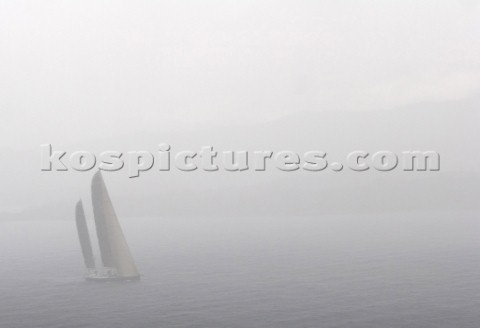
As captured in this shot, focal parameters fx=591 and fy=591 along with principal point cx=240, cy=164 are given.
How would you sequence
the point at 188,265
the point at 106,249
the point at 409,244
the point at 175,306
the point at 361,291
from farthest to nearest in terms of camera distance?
the point at 409,244, the point at 188,265, the point at 106,249, the point at 361,291, the point at 175,306

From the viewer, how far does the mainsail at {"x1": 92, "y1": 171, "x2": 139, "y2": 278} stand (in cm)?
11081

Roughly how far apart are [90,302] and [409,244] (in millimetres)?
120715

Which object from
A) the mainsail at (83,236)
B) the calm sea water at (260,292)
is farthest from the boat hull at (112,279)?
the mainsail at (83,236)

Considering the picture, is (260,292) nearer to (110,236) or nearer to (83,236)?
(110,236)

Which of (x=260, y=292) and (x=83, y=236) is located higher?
(x=83, y=236)

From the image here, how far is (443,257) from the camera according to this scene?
15100 cm

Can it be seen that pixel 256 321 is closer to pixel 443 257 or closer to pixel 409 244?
pixel 443 257

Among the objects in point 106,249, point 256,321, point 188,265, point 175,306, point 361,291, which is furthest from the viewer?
point 188,265

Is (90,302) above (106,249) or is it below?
below

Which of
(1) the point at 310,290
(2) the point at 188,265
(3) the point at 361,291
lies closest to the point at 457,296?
(3) the point at 361,291

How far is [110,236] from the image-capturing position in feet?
369

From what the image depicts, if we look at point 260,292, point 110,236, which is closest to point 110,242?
point 110,236

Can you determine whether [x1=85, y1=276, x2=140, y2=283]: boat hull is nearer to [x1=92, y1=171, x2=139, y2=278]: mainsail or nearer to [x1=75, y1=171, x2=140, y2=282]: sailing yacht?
[x1=75, y1=171, x2=140, y2=282]: sailing yacht

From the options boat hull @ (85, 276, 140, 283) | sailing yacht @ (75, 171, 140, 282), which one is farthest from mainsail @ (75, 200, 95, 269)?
sailing yacht @ (75, 171, 140, 282)
